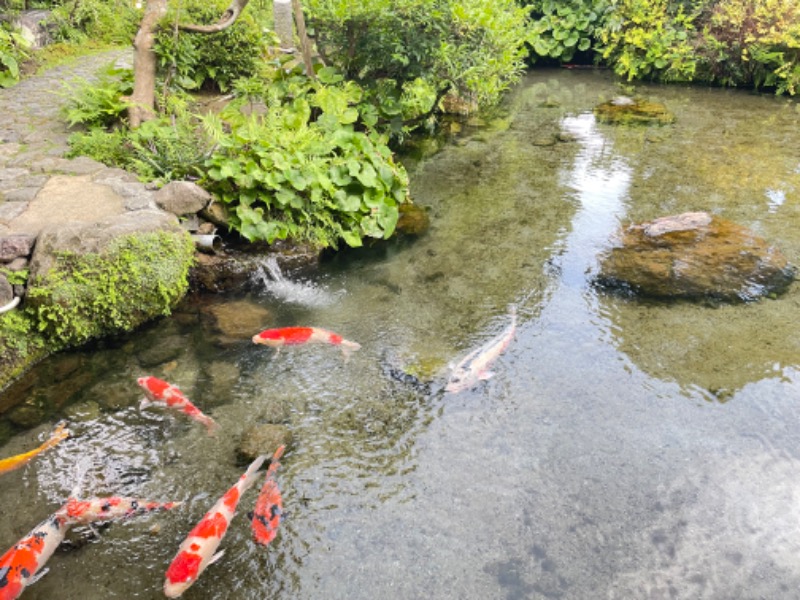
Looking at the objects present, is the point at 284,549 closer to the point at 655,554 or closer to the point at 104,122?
the point at 655,554

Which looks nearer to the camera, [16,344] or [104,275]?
[16,344]

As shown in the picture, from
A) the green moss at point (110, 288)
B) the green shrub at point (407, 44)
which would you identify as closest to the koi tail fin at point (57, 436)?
the green moss at point (110, 288)

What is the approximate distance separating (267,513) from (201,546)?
48cm

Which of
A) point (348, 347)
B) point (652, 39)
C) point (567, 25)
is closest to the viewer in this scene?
point (348, 347)

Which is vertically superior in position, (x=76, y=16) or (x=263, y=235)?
(x=76, y=16)

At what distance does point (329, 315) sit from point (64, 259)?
257 centimetres

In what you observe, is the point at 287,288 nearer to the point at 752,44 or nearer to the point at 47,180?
the point at 47,180

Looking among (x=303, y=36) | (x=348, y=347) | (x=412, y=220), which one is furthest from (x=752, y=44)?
(x=348, y=347)

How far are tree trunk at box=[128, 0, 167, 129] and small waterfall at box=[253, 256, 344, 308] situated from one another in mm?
2859

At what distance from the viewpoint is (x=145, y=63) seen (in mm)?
7613

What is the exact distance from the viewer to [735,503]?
4043 millimetres

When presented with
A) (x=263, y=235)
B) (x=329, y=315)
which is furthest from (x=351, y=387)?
(x=263, y=235)

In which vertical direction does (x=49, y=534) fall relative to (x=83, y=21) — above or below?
below

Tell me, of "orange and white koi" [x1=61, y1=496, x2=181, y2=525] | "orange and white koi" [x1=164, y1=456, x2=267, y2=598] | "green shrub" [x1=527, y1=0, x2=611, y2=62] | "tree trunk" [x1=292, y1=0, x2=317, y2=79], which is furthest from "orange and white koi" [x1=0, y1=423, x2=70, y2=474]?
"green shrub" [x1=527, y1=0, x2=611, y2=62]
